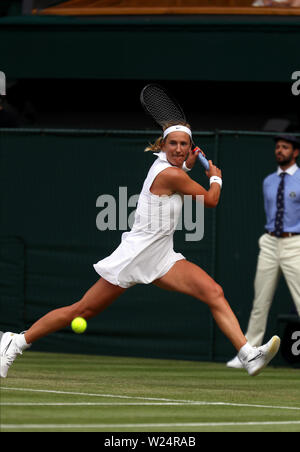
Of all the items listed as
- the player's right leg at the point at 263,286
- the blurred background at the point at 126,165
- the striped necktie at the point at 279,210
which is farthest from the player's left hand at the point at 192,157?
the blurred background at the point at 126,165

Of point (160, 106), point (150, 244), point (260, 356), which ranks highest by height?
point (160, 106)

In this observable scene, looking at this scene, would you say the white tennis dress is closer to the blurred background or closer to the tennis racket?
the tennis racket

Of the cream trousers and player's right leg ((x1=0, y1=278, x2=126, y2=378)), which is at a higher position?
the cream trousers

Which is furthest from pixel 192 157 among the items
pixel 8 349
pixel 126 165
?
pixel 126 165

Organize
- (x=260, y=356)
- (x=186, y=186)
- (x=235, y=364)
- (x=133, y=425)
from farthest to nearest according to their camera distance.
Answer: (x=235, y=364) → (x=186, y=186) → (x=260, y=356) → (x=133, y=425)

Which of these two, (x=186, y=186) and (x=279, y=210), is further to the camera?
(x=279, y=210)

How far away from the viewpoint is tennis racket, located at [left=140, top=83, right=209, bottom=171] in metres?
9.60

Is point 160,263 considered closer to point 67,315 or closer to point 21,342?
point 67,315

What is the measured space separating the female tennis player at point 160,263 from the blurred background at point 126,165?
3.64 m

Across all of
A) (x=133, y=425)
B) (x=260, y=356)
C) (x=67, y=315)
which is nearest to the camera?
(x=133, y=425)

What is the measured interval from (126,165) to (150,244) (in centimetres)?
413

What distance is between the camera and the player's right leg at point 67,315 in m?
8.96

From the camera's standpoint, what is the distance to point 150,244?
9109mm

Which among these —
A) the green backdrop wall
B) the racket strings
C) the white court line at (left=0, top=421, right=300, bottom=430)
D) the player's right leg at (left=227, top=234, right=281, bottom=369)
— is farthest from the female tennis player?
the green backdrop wall
